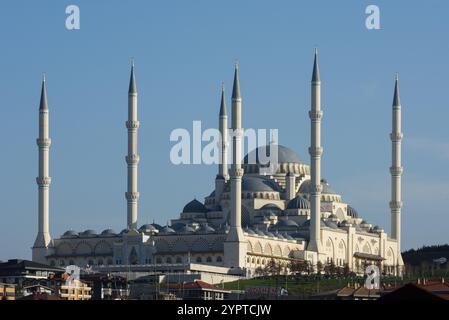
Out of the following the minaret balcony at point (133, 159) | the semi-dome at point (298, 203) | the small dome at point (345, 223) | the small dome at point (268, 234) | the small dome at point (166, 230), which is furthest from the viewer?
the semi-dome at point (298, 203)

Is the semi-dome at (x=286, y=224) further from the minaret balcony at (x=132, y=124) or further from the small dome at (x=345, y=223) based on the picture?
the minaret balcony at (x=132, y=124)

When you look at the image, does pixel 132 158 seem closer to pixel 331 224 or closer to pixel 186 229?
pixel 186 229

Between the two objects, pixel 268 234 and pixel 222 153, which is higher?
pixel 222 153

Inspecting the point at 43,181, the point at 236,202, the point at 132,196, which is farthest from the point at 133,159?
the point at 236,202

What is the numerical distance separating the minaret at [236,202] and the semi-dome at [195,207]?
12.6 meters

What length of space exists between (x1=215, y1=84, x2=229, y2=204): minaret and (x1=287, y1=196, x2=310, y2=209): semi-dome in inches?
183

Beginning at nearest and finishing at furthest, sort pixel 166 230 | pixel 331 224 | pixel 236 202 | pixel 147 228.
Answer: pixel 236 202, pixel 147 228, pixel 166 230, pixel 331 224

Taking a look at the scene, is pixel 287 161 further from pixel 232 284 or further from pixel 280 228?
pixel 232 284

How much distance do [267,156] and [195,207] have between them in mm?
7414

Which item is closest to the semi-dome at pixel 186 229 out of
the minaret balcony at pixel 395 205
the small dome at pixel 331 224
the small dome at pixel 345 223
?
the small dome at pixel 331 224

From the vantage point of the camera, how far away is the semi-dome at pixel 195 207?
127 metres

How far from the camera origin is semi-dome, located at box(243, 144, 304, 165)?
13112cm

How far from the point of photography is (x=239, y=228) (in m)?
114

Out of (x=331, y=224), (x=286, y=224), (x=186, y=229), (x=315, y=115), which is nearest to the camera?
(x=315, y=115)
